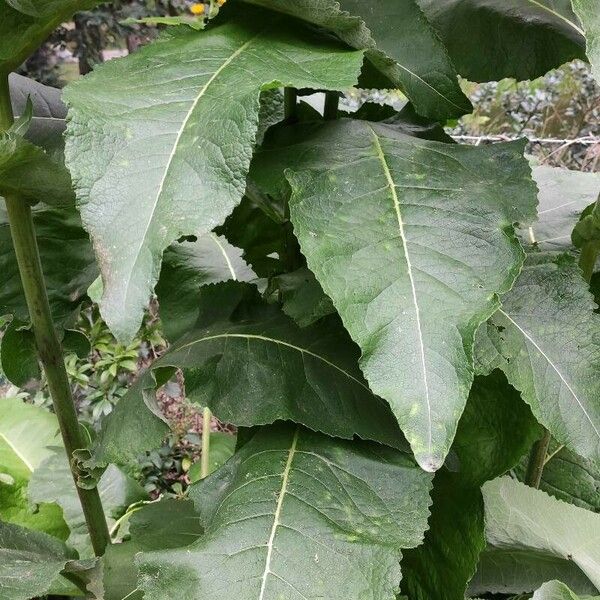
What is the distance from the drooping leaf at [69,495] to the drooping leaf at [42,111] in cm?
63

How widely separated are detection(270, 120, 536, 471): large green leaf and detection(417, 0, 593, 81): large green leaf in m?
0.21

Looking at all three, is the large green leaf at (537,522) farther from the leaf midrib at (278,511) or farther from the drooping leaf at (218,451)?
the drooping leaf at (218,451)

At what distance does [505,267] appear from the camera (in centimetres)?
53

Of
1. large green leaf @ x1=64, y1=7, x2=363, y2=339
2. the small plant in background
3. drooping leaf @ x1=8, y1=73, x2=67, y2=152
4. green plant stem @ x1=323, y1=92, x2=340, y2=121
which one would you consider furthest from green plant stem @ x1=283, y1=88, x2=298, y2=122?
the small plant in background

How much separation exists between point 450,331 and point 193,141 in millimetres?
220

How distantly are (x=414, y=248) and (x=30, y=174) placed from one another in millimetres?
381

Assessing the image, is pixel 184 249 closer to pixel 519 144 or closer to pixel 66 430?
pixel 66 430

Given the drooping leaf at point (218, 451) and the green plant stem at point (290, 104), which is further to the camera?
the drooping leaf at point (218, 451)

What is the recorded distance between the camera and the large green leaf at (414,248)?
485 millimetres

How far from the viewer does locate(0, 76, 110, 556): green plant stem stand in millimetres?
760

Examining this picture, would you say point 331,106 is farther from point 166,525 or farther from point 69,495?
point 69,495

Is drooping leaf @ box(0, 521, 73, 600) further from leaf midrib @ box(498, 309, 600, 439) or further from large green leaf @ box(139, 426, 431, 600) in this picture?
leaf midrib @ box(498, 309, 600, 439)

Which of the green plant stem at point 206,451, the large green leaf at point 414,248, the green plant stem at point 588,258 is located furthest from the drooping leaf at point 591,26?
the green plant stem at point 206,451

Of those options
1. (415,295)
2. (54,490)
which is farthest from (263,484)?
(54,490)
